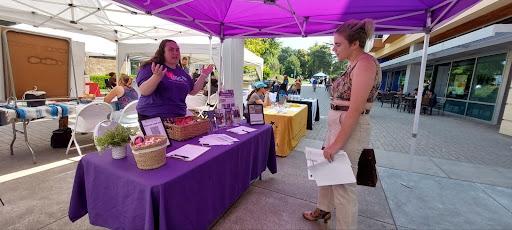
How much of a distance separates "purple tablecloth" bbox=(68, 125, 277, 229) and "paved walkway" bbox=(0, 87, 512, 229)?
0.53 m

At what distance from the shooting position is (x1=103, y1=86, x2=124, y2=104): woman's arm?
14.3 feet

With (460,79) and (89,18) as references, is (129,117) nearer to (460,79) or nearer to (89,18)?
(89,18)

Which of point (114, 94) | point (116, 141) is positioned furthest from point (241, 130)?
point (114, 94)

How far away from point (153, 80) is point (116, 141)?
1.87 ft

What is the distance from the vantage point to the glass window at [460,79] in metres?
9.73

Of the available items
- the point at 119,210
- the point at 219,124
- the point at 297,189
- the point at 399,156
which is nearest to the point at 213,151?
the point at 119,210

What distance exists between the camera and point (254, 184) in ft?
9.83

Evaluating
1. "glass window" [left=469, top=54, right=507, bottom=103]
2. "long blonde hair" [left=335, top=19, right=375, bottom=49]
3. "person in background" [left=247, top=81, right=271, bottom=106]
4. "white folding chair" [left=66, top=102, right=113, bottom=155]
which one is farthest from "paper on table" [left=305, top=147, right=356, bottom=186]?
"glass window" [left=469, top=54, right=507, bottom=103]

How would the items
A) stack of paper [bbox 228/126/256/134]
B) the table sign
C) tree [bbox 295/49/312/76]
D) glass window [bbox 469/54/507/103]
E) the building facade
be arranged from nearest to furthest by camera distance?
stack of paper [bbox 228/126/256/134]
the table sign
the building facade
glass window [bbox 469/54/507/103]
tree [bbox 295/49/312/76]

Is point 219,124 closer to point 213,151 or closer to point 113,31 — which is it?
point 213,151

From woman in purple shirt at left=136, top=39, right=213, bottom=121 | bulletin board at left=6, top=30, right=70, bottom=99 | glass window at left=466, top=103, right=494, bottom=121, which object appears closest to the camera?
woman in purple shirt at left=136, top=39, right=213, bottom=121

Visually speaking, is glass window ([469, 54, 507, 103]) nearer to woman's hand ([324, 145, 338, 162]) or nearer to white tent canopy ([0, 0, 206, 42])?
woman's hand ([324, 145, 338, 162])

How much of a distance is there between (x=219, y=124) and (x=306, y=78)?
188 feet

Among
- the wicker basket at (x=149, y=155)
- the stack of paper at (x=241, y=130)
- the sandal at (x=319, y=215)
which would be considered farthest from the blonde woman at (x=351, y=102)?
the wicker basket at (x=149, y=155)
